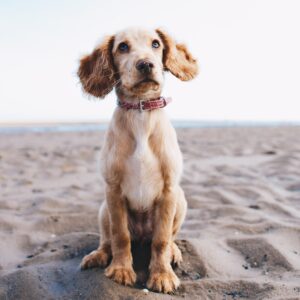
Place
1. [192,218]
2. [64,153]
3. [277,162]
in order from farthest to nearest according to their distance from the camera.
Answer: [64,153] < [277,162] < [192,218]

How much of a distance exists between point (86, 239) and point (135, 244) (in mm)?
506

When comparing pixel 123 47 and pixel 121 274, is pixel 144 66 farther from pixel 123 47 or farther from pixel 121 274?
pixel 121 274

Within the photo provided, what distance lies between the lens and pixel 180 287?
A: 2.57m

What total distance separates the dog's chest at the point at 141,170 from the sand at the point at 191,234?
566 mm

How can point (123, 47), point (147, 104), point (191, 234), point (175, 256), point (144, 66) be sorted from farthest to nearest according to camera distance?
point (191, 234) < point (175, 256) < point (123, 47) < point (147, 104) < point (144, 66)

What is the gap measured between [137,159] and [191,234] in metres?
1.31

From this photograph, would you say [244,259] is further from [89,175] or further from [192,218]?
[89,175]

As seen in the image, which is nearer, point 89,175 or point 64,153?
point 89,175

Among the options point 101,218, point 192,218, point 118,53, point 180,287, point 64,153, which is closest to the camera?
point 180,287

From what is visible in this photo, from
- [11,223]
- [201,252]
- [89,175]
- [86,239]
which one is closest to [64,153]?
[89,175]

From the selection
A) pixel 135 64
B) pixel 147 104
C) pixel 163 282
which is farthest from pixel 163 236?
pixel 135 64

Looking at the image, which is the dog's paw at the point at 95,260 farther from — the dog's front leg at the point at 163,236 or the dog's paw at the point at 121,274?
the dog's front leg at the point at 163,236

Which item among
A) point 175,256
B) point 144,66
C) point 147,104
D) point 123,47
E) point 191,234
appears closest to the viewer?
point 144,66

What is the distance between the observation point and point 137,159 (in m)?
2.59
